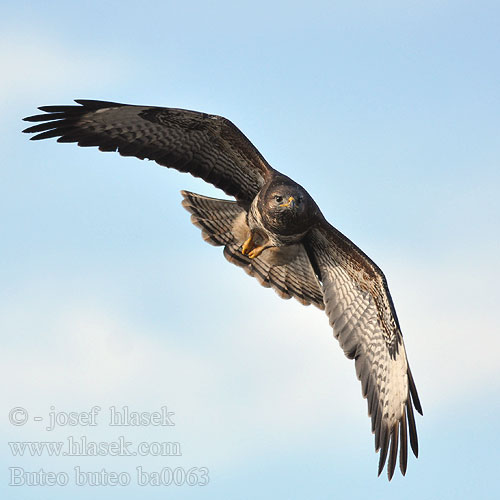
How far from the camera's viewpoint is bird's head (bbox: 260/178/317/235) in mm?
14320

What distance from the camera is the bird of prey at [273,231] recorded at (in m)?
14.5

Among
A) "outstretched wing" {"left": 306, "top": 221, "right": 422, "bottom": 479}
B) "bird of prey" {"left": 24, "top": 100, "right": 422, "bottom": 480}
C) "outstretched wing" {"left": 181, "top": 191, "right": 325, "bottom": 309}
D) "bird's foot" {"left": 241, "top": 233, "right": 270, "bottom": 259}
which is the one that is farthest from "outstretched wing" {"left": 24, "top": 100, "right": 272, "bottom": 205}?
"outstretched wing" {"left": 306, "top": 221, "right": 422, "bottom": 479}

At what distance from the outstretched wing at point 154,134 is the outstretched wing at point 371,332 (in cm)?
141

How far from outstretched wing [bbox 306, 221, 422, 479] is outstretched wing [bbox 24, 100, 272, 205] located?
141 cm

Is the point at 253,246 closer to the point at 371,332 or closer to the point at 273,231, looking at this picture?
the point at 273,231

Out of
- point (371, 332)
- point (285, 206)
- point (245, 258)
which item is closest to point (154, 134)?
point (285, 206)

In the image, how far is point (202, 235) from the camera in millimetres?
15227

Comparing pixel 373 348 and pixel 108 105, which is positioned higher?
pixel 108 105

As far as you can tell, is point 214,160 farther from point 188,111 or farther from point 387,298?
point 387,298

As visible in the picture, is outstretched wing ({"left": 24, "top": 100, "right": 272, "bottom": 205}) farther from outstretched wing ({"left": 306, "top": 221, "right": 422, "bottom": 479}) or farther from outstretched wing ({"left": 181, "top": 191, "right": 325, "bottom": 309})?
outstretched wing ({"left": 306, "top": 221, "right": 422, "bottom": 479})

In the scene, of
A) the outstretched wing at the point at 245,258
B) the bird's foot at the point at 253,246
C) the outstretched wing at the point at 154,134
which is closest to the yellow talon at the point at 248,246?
the bird's foot at the point at 253,246

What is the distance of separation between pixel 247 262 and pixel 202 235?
2.28 feet

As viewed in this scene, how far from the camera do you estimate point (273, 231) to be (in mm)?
14781

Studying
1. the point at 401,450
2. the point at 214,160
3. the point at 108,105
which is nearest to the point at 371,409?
the point at 401,450
